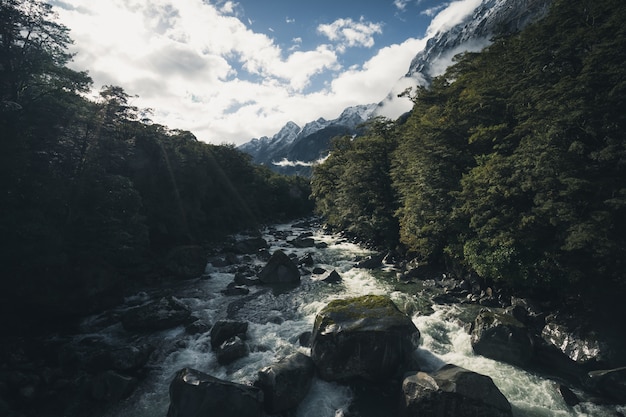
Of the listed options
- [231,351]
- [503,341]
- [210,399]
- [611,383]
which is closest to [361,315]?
[231,351]

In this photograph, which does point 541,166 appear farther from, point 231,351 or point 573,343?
point 231,351

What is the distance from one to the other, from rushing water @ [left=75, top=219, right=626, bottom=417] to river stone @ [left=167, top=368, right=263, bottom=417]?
1.97m

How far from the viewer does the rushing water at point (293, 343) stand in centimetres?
1281

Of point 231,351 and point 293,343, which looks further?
point 293,343

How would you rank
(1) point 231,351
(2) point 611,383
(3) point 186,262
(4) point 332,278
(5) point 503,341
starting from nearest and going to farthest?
(2) point 611,383, (5) point 503,341, (1) point 231,351, (4) point 332,278, (3) point 186,262

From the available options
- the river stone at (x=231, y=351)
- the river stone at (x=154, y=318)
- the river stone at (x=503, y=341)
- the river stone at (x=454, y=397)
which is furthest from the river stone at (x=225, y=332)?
the river stone at (x=503, y=341)

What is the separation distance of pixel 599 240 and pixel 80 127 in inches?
1410

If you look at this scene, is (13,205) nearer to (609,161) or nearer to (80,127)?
(80,127)

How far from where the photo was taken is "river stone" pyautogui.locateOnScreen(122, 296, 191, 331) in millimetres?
19656

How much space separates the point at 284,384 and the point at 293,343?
5042mm

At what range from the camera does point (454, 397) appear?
1116 cm

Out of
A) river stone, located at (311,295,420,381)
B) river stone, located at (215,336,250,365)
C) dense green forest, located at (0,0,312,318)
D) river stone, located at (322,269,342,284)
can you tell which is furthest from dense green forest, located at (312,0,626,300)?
dense green forest, located at (0,0,312,318)

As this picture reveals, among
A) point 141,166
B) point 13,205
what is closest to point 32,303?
point 13,205

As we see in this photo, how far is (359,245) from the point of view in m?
45.7
